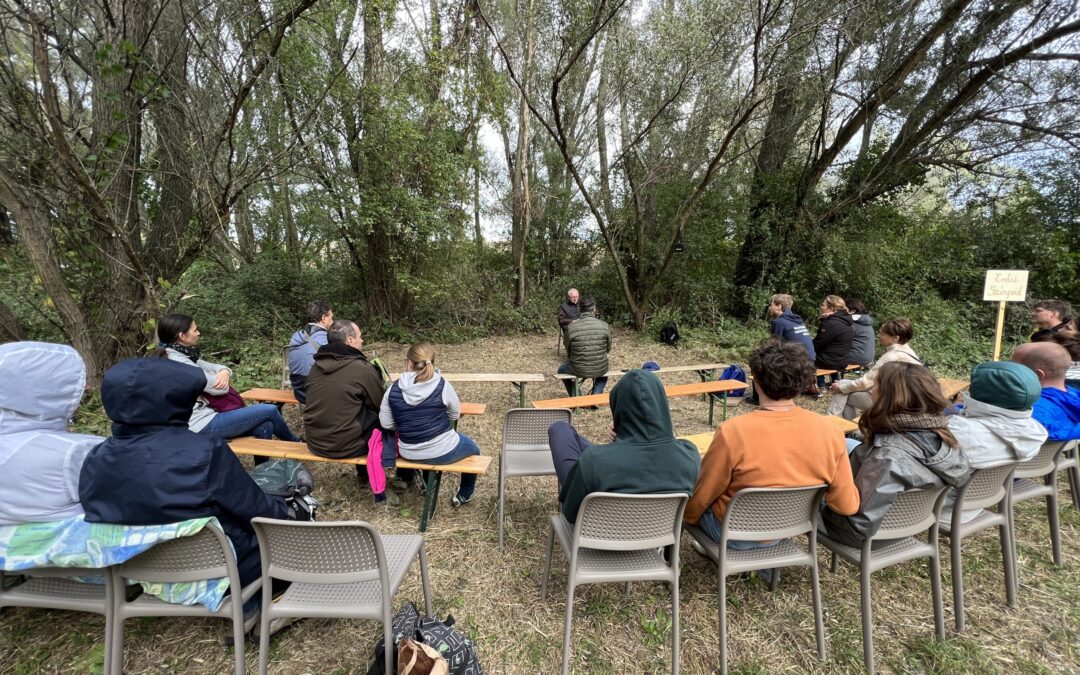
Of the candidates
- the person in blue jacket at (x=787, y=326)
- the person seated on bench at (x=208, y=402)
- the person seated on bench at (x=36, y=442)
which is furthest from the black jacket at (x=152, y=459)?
the person in blue jacket at (x=787, y=326)

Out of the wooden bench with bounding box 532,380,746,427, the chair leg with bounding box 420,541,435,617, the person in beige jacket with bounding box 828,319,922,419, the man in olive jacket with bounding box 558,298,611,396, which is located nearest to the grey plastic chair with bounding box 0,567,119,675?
the chair leg with bounding box 420,541,435,617

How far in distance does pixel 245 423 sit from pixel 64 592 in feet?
5.54

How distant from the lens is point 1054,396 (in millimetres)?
2715

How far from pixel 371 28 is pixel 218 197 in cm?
442

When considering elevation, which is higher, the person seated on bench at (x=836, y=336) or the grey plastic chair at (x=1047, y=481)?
the person seated on bench at (x=836, y=336)

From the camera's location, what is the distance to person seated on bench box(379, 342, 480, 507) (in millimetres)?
3016

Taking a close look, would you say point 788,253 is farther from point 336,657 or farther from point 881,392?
point 336,657

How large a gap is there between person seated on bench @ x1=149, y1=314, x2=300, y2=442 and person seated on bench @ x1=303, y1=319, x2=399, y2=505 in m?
0.78

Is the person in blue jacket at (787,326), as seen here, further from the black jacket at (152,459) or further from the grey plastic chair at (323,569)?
the black jacket at (152,459)

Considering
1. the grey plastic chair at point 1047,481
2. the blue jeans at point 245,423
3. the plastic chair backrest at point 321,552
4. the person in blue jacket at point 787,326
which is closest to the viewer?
the plastic chair backrest at point 321,552

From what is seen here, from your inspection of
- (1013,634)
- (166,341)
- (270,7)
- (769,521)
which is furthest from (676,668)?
(270,7)

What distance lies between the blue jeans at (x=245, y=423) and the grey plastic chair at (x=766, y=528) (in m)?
3.54

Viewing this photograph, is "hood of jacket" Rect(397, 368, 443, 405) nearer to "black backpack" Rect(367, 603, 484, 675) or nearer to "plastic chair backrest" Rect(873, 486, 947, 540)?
"black backpack" Rect(367, 603, 484, 675)

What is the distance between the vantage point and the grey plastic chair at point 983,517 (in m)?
2.21
